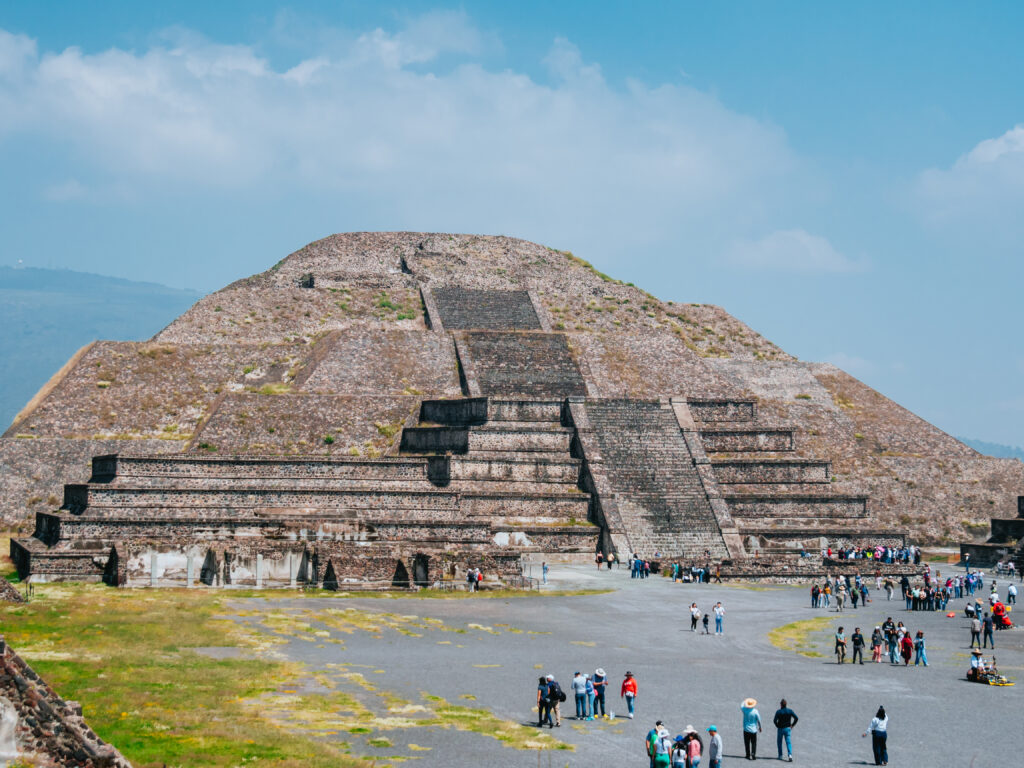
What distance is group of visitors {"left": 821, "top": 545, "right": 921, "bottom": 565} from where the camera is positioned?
148ft

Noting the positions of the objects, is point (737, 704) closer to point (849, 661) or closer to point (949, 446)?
point (849, 661)

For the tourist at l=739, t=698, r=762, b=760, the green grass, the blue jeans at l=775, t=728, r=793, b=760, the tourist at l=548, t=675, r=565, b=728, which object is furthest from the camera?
the green grass

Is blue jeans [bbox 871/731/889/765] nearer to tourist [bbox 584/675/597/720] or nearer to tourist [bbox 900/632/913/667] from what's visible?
tourist [bbox 584/675/597/720]

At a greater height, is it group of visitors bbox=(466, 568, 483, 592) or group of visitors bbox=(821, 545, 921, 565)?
group of visitors bbox=(821, 545, 921, 565)

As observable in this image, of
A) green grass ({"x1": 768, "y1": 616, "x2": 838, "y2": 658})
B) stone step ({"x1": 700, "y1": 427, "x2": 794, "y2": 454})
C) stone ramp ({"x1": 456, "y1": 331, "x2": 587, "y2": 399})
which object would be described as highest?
stone ramp ({"x1": 456, "y1": 331, "x2": 587, "y2": 399})

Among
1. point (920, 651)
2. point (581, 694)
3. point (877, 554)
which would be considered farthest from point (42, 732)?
point (877, 554)

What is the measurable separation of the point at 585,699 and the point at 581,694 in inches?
6.4

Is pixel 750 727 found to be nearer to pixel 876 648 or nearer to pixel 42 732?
pixel 42 732

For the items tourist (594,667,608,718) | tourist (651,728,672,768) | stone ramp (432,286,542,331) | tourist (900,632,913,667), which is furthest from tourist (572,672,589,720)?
stone ramp (432,286,542,331)

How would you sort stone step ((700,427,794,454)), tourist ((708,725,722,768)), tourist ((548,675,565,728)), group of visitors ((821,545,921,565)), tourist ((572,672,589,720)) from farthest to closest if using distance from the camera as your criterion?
stone step ((700,427,794,454)), group of visitors ((821,545,921,565)), tourist ((572,672,589,720)), tourist ((548,675,565,728)), tourist ((708,725,722,768))

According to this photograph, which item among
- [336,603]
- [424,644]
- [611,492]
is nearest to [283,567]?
[336,603]

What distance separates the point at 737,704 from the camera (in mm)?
21172

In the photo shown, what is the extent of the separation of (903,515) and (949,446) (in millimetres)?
7798

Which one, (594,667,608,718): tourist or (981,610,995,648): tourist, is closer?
(594,667,608,718): tourist
